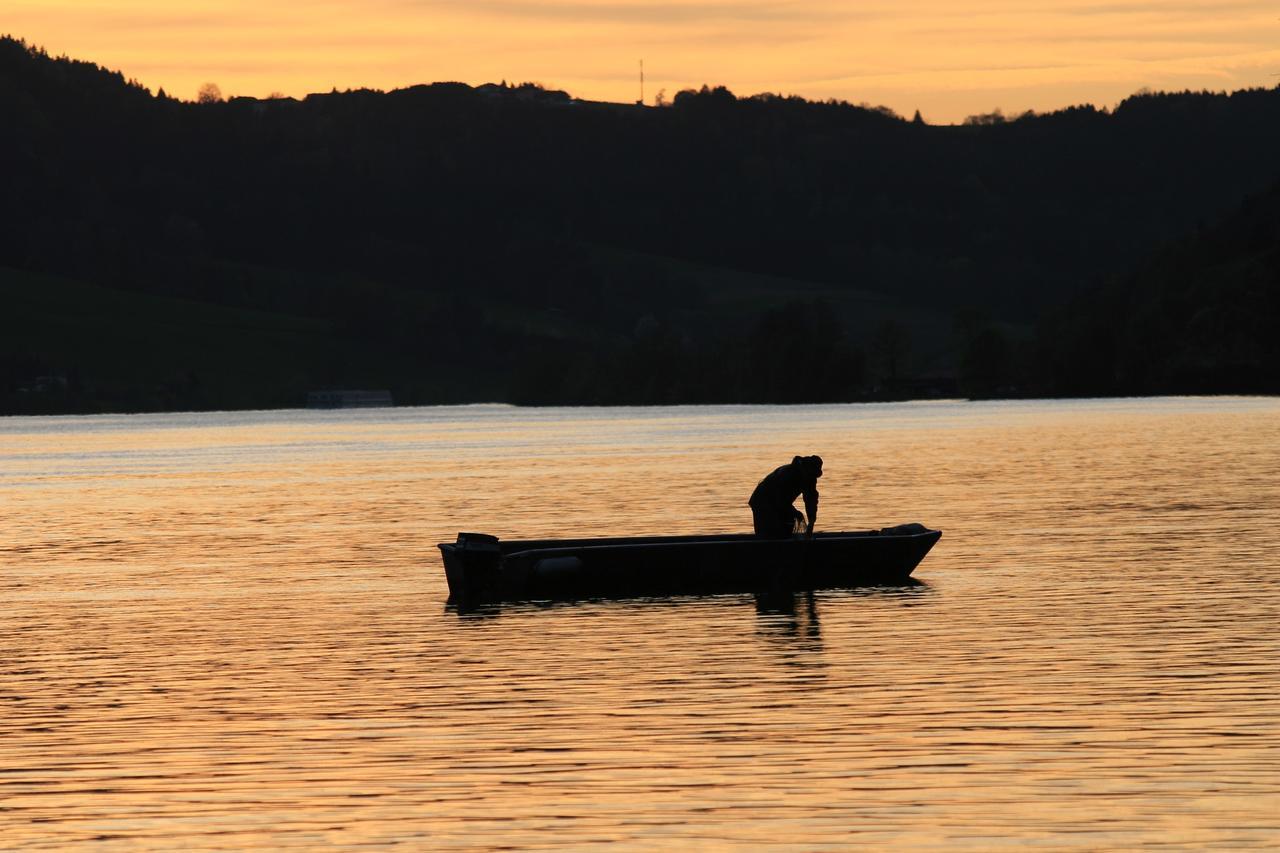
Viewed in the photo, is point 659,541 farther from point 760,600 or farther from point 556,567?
point 760,600

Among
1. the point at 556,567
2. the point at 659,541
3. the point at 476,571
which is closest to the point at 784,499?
the point at 659,541

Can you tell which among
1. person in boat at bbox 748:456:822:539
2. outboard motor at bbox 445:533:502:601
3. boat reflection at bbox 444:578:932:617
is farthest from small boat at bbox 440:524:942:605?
person in boat at bbox 748:456:822:539

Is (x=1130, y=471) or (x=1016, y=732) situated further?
(x=1130, y=471)

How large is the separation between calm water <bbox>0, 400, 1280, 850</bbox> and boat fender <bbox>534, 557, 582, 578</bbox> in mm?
2433

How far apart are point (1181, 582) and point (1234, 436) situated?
104 metres

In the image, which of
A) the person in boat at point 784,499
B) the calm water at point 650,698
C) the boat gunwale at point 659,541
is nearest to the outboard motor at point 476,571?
the boat gunwale at point 659,541

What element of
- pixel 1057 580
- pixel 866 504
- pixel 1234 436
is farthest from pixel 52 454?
pixel 1057 580

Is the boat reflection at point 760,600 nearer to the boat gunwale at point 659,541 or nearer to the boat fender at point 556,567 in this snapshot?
the boat fender at point 556,567

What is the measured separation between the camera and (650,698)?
3188cm

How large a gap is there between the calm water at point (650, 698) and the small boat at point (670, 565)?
1318 millimetres

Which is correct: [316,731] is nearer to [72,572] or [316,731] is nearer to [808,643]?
[808,643]

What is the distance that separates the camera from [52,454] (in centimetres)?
17400

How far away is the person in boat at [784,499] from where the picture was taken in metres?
47.6

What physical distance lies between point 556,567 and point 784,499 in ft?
18.8
